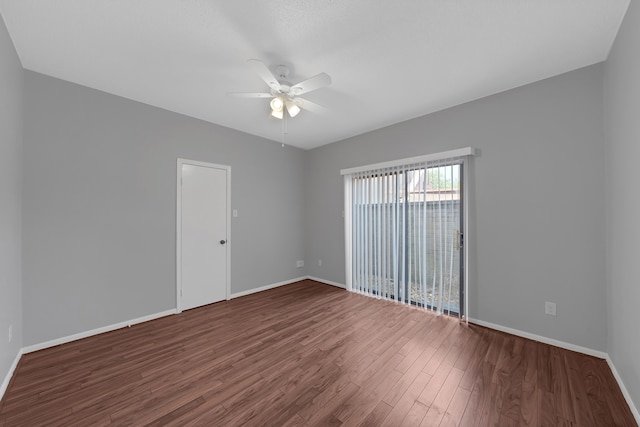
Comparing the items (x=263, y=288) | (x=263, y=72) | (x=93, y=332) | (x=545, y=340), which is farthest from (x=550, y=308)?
(x=93, y=332)

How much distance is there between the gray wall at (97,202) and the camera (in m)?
2.37

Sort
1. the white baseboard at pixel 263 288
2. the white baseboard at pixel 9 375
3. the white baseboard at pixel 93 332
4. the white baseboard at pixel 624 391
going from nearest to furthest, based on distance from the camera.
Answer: the white baseboard at pixel 624 391, the white baseboard at pixel 9 375, the white baseboard at pixel 93 332, the white baseboard at pixel 263 288

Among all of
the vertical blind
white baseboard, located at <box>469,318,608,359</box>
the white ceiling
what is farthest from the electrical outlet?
the white ceiling

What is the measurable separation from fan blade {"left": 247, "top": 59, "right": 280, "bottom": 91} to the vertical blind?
2.13 meters

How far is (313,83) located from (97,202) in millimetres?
2657

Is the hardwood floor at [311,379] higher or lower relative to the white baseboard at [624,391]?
lower

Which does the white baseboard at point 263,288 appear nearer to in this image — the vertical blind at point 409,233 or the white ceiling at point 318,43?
the vertical blind at point 409,233

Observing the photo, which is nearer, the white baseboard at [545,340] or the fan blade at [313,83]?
the fan blade at [313,83]

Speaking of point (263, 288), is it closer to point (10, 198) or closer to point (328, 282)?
point (328, 282)

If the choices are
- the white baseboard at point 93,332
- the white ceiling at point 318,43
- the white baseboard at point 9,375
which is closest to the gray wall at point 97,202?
the white baseboard at point 93,332

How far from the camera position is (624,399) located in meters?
1.70

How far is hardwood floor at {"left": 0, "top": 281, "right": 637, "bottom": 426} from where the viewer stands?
62.6 inches

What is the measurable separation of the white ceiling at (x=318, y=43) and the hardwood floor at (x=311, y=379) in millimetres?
2661

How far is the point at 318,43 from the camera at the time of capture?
1962 mm
